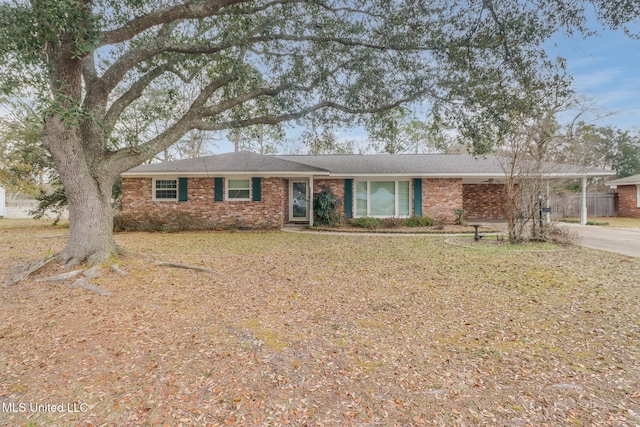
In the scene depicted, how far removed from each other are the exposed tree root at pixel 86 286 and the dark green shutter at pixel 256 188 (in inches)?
341

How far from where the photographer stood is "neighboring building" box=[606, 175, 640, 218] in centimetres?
1897

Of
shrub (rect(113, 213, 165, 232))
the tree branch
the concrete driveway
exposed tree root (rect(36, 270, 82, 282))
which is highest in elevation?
the tree branch

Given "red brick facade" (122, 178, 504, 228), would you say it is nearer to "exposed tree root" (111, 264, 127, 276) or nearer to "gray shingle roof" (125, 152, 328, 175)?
"gray shingle roof" (125, 152, 328, 175)

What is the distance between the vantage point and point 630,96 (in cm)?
1521

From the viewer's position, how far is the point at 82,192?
20.9 feet

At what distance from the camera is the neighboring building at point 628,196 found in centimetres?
1897

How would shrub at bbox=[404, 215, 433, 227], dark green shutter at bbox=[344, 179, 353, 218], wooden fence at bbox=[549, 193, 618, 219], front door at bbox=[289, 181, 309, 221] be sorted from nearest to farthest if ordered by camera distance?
1. shrub at bbox=[404, 215, 433, 227]
2. dark green shutter at bbox=[344, 179, 353, 218]
3. front door at bbox=[289, 181, 309, 221]
4. wooden fence at bbox=[549, 193, 618, 219]

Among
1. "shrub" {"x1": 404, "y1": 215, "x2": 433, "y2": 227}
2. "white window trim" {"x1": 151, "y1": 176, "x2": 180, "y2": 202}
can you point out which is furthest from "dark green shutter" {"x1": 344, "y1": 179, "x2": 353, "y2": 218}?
"white window trim" {"x1": 151, "y1": 176, "x2": 180, "y2": 202}

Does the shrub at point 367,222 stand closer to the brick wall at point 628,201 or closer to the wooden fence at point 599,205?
the wooden fence at point 599,205

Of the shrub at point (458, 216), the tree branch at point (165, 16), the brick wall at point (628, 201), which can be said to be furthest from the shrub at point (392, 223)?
the brick wall at point (628, 201)

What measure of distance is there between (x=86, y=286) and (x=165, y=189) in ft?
31.9

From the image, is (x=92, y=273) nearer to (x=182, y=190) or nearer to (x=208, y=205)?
(x=208, y=205)

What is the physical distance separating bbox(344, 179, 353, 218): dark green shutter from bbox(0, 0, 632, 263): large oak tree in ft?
18.5

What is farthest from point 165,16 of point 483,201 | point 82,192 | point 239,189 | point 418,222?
point 483,201
